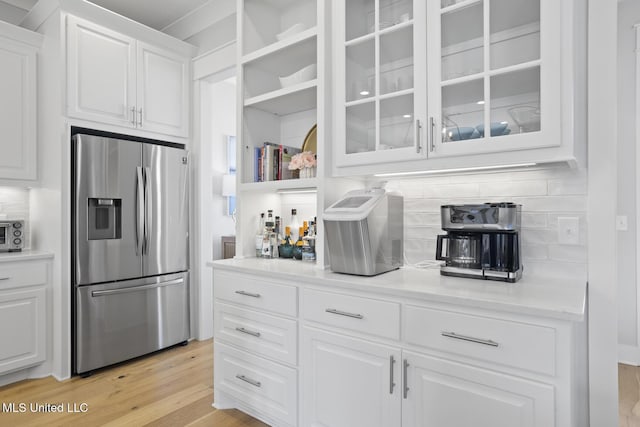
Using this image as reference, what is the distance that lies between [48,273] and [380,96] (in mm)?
2550

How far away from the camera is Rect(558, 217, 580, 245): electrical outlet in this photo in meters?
1.59

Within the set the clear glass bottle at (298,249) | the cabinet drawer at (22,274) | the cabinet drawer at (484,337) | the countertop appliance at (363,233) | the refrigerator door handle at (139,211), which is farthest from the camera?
the refrigerator door handle at (139,211)

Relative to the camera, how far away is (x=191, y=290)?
3348 mm

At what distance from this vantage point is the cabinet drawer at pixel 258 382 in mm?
1838

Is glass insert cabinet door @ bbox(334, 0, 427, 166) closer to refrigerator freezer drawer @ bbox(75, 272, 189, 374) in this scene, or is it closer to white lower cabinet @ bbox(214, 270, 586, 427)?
white lower cabinet @ bbox(214, 270, 586, 427)

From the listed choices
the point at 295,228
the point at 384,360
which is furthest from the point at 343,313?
the point at 295,228

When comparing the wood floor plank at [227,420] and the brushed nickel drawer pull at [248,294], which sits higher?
the brushed nickel drawer pull at [248,294]

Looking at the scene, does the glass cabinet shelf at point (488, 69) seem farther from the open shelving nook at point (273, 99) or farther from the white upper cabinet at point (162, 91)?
the white upper cabinet at point (162, 91)

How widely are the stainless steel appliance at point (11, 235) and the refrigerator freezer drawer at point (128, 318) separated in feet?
1.88

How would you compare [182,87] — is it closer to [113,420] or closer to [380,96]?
[380,96]

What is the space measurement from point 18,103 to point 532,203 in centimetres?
335

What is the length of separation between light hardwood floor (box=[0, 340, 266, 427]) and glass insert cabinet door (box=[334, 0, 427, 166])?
5.33ft

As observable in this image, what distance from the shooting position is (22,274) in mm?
2529

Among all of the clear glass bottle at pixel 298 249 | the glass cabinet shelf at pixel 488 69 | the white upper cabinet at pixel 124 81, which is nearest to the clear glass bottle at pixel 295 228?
the clear glass bottle at pixel 298 249
